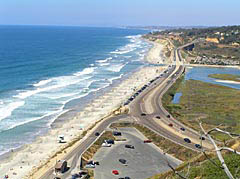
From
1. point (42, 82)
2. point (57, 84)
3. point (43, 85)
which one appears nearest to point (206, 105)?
point (57, 84)

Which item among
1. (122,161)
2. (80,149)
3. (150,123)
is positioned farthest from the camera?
(150,123)

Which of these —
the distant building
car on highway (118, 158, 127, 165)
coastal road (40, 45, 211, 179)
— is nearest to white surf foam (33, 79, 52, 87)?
coastal road (40, 45, 211, 179)

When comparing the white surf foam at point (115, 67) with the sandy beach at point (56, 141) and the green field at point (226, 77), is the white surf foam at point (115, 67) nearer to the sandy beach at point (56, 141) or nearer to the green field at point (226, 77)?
the sandy beach at point (56, 141)

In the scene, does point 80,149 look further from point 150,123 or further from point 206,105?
point 206,105

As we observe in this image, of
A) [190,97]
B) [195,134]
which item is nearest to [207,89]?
[190,97]

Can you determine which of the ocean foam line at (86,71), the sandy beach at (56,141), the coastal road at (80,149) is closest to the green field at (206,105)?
the sandy beach at (56,141)

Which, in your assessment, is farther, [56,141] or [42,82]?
[42,82]
